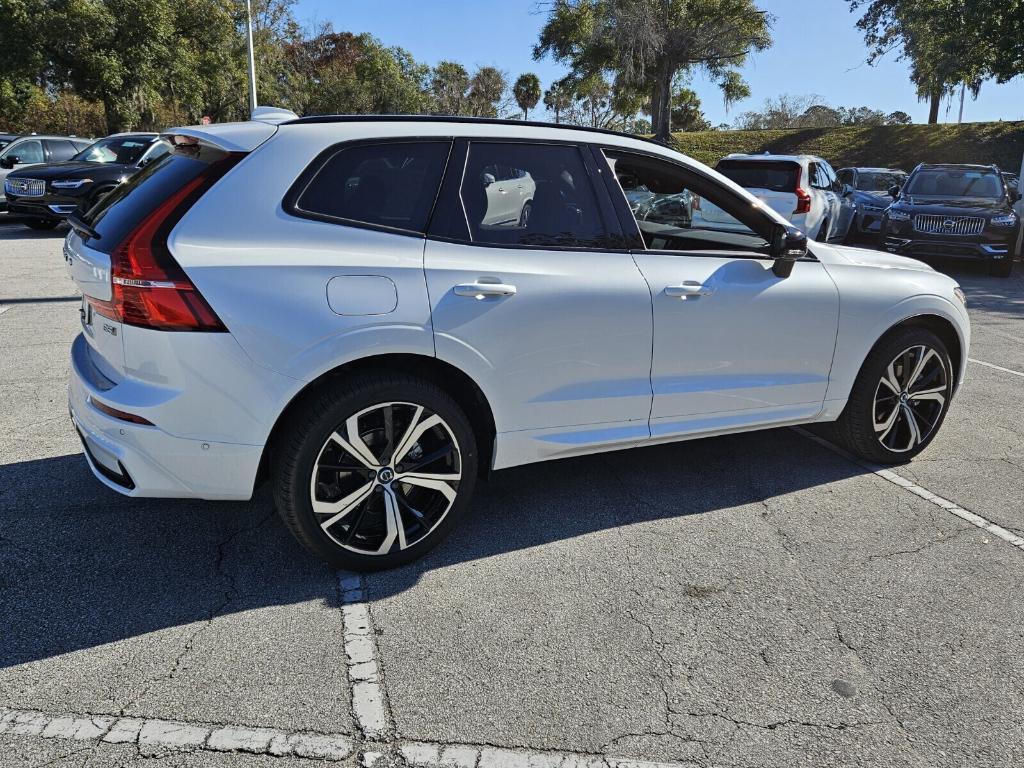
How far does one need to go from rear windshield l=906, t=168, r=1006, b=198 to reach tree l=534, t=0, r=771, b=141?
22378 mm

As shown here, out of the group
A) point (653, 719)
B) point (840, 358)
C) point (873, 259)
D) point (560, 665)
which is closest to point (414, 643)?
point (560, 665)

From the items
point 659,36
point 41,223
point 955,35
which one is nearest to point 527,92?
point 659,36

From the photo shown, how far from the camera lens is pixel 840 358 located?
4.43m

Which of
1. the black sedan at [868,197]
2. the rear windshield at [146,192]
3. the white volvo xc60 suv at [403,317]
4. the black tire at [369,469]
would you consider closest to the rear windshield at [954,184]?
the black sedan at [868,197]

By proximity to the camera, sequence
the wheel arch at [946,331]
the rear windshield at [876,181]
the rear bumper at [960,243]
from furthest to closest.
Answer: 1. the rear windshield at [876,181]
2. the rear bumper at [960,243]
3. the wheel arch at [946,331]

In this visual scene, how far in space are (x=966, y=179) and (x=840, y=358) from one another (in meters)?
12.1

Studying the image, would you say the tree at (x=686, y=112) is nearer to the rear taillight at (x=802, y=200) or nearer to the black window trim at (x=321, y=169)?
the rear taillight at (x=802, y=200)

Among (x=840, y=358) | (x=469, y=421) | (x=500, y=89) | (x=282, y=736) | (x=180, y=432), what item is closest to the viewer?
(x=282, y=736)

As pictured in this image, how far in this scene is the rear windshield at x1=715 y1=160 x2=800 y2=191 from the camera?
41.6 feet

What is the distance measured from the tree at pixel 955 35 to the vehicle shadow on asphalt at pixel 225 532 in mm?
21102

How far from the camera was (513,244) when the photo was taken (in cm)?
358

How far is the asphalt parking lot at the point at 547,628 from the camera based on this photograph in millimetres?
2504

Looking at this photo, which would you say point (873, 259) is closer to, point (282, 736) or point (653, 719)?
point (653, 719)

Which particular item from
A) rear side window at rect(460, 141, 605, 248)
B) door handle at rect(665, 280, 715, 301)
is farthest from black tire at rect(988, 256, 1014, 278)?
rear side window at rect(460, 141, 605, 248)
